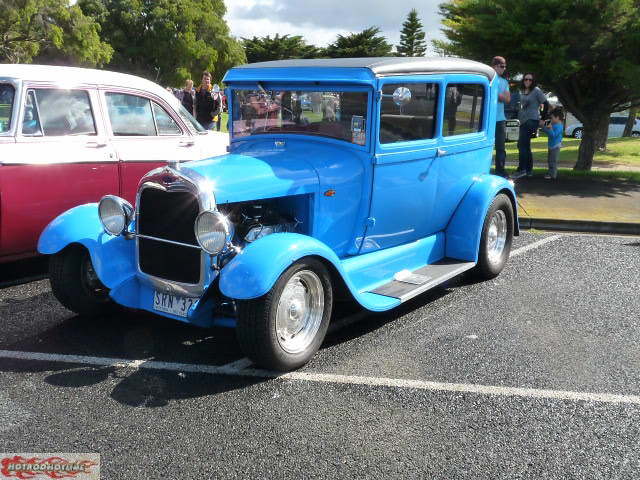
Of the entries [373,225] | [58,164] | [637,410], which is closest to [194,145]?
[58,164]

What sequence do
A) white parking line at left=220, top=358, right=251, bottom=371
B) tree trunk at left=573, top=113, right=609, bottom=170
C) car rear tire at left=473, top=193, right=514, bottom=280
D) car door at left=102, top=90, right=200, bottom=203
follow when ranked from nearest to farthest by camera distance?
1. white parking line at left=220, top=358, right=251, bottom=371
2. car rear tire at left=473, top=193, right=514, bottom=280
3. car door at left=102, top=90, right=200, bottom=203
4. tree trunk at left=573, top=113, right=609, bottom=170

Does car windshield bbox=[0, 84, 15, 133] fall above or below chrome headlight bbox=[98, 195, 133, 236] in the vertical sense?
above

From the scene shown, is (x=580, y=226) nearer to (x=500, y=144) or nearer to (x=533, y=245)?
(x=533, y=245)

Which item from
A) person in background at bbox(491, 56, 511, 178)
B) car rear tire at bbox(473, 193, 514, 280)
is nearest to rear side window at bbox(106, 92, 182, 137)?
car rear tire at bbox(473, 193, 514, 280)

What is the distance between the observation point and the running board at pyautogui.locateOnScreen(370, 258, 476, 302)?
4.59 metres

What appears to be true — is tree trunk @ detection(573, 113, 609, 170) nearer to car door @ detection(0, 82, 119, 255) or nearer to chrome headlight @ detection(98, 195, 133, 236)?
car door @ detection(0, 82, 119, 255)

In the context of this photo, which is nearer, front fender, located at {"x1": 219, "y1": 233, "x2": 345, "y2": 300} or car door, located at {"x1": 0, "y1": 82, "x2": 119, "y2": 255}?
front fender, located at {"x1": 219, "y1": 233, "x2": 345, "y2": 300}

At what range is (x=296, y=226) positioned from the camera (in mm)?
4398

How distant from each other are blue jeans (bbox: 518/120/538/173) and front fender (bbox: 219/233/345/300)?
7.26 metres

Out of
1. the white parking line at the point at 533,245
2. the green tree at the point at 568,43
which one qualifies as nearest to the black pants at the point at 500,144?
the green tree at the point at 568,43

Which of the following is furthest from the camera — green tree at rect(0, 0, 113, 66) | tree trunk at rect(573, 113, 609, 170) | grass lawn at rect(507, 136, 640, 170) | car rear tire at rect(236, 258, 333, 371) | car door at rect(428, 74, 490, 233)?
green tree at rect(0, 0, 113, 66)

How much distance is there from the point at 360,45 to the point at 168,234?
176ft

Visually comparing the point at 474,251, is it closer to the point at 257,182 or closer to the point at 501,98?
the point at 257,182

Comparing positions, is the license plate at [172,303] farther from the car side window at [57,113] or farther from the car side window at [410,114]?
the car side window at [57,113]
